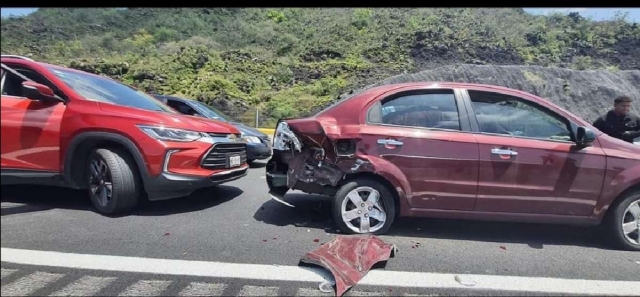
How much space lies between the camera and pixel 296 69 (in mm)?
33562

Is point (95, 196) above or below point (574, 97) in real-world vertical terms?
Answer: below

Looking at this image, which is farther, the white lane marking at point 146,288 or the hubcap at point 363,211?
the hubcap at point 363,211

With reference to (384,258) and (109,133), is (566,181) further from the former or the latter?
(109,133)

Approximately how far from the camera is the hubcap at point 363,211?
4.10 meters

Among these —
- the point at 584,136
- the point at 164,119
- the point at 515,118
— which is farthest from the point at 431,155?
the point at 164,119

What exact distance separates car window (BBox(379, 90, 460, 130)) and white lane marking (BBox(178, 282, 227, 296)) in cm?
224

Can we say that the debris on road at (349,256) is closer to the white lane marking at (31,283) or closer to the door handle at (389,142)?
the door handle at (389,142)

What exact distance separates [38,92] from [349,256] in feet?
8.27

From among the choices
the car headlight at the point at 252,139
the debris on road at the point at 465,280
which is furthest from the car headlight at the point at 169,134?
the car headlight at the point at 252,139

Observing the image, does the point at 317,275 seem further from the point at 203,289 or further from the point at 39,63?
the point at 39,63

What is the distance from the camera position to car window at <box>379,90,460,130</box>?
4.13 m

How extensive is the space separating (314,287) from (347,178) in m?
1.39

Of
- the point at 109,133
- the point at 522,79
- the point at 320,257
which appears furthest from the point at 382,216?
the point at 522,79

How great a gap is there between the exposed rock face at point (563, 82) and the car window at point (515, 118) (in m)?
15.6
